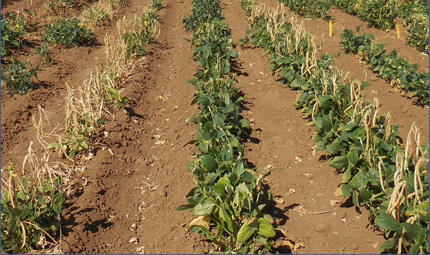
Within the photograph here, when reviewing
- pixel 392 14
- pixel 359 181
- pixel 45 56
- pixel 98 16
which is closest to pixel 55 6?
pixel 98 16

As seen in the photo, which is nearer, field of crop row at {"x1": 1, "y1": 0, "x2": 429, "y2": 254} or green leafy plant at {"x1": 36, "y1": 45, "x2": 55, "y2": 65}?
field of crop row at {"x1": 1, "y1": 0, "x2": 429, "y2": 254}

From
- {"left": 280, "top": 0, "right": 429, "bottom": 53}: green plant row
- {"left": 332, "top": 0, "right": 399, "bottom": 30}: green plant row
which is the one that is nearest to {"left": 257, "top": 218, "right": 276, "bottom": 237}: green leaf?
{"left": 280, "top": 0, "right": 429, "bottom": 53}: green plant row

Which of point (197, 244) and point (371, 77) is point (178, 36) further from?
point (197, 244)

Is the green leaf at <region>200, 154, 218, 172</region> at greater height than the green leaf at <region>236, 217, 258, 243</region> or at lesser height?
greater

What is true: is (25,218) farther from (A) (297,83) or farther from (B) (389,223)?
(A) (297,83)

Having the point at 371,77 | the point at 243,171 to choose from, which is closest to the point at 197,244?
the point at 243,171

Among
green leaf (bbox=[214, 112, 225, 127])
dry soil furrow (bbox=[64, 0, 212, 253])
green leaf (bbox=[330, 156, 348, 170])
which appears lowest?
dry soil furrow (bbox=[64, 0, 212, 253])

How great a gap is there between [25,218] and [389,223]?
118 inches

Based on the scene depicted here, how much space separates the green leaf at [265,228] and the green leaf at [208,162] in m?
0.77

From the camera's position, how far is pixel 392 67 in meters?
6.50

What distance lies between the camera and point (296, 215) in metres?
3.99

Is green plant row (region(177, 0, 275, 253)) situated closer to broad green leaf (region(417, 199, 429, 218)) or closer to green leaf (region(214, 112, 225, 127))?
green leaf (region(214, 112, 225, 127))

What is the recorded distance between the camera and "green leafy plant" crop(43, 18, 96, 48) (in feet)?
27.6

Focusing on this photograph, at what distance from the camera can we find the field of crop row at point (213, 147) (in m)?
3.51
